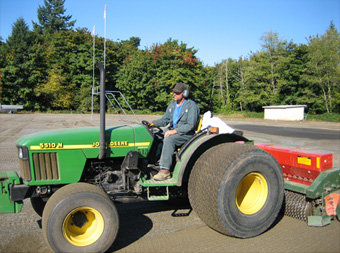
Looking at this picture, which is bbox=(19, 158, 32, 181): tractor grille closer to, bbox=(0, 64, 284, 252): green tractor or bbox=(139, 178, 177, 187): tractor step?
bbox=(0, 64, 284, 252): green tractor

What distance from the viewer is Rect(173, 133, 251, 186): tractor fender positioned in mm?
3568

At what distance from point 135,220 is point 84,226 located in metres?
1.06

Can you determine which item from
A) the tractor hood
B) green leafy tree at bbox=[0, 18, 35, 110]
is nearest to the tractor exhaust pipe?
the tractor hood

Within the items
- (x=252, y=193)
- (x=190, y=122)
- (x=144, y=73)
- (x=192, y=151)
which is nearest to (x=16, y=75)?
(x=144, y=73)

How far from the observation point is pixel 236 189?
338cm

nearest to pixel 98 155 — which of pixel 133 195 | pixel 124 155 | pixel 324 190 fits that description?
pixel 124 155

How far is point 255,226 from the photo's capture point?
3.50 metres

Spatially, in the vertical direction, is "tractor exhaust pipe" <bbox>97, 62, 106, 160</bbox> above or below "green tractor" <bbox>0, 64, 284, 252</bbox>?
above

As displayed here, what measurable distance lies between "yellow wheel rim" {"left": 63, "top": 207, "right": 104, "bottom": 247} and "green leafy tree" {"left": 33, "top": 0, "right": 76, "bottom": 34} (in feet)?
244

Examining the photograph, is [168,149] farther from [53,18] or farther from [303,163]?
[53,18]

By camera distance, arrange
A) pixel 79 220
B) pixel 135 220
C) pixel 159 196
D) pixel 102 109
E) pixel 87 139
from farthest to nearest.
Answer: pixel 135 220
pixel 159 196
pixel 87 139
pixel 102 109
pixel 79 220

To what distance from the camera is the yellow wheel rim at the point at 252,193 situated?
363 cm

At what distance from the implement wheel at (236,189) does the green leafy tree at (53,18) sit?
74625mm

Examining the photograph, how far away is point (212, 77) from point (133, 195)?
5389 centimetres
